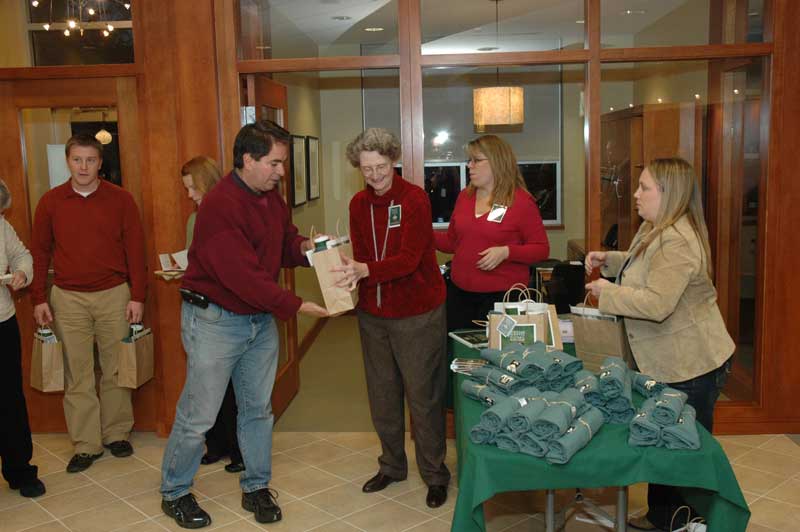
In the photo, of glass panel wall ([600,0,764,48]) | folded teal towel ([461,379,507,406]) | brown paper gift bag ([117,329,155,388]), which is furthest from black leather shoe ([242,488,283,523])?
glass panel wall ([600,0,764,48])

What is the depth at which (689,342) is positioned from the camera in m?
2.83

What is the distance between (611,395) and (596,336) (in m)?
0.49

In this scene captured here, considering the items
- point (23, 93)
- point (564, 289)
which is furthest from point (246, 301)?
point (23, 93)

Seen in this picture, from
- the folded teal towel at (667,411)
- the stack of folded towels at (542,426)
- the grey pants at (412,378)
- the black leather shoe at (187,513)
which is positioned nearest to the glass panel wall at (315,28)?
the grey pants at (412,378)

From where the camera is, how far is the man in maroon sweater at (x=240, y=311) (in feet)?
10.2

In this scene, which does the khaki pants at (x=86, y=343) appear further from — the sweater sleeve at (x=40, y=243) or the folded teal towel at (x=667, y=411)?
the folded teal towel at (x=667, y=411)

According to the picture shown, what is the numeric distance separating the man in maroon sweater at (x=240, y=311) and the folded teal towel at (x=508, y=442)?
3.62 feet

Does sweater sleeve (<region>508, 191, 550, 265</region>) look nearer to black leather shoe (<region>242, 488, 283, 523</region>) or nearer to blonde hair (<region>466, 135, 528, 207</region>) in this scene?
blonde hair (<region>466, 135, 528, 207</region>)

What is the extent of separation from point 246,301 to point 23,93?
2.28 metres

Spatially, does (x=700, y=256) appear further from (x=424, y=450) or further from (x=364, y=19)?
(x=364, y=19)

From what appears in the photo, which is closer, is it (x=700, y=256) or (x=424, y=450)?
(x=700, y=256)

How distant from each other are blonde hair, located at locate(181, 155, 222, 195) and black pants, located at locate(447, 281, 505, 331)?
1289 millimetres

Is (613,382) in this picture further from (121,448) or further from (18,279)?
(121,448)

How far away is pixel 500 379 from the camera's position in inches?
104
